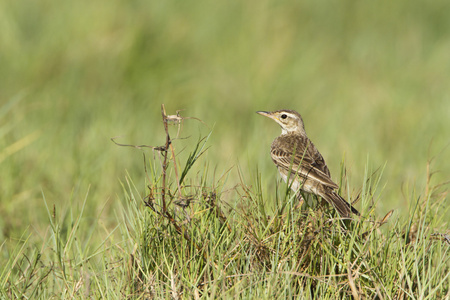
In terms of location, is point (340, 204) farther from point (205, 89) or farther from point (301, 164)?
point (205, 89)

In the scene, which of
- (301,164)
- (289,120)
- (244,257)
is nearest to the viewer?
(244,257)

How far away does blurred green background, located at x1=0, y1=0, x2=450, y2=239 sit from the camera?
6746mm

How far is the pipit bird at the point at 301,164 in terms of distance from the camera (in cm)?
462

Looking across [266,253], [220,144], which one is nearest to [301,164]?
[266,253]

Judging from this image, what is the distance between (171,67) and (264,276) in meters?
5.38

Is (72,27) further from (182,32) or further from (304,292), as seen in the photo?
(304,292)

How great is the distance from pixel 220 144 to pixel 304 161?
216cm

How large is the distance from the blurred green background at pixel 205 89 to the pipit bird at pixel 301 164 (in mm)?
262

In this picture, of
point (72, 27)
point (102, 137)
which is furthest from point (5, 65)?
point (102, 137)

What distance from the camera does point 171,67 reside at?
9180 millimetres

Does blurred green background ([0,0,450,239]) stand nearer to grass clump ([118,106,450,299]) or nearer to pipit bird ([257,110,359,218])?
pipit bird ([257,110,359,218])

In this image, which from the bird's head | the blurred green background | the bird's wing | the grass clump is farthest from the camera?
the blurred green background

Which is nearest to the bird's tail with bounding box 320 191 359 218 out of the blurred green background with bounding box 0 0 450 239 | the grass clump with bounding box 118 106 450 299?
the grass clump with bounding box 118 106 450 299

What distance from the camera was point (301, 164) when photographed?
18.2 feet
